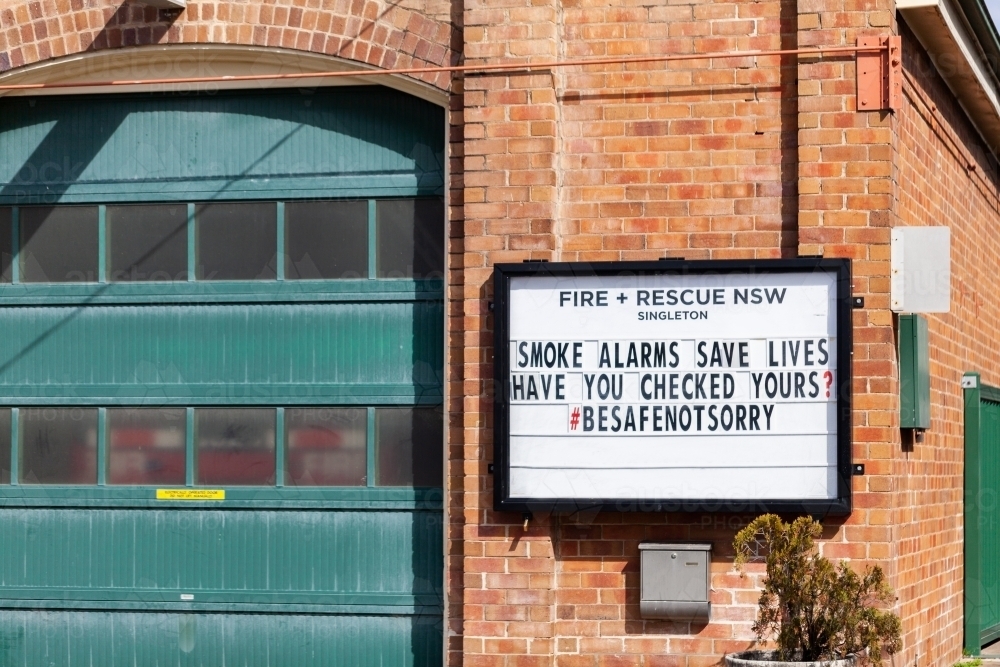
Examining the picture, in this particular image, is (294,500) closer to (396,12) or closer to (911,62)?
(396,12)

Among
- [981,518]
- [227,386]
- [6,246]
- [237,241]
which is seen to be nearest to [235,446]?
[227,386]

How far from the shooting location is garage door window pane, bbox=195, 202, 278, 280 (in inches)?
413

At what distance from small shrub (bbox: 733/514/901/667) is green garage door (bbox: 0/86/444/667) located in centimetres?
269

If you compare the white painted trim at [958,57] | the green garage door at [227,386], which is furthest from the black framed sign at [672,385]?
the white painted trim at [958,57]

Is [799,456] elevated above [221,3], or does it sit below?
below

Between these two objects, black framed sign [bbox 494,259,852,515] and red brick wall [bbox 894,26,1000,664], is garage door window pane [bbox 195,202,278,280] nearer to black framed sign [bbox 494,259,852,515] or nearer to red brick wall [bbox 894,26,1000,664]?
black framed sign [bbox 494,259,852,515]

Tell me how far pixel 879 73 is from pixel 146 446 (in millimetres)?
5549

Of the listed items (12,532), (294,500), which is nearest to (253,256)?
(294,500)

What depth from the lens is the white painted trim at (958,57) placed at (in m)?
10.1

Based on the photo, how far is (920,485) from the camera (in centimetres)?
1048

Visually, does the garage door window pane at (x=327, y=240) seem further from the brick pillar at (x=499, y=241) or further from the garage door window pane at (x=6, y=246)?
the garage door window pane at (x=6, y=246)

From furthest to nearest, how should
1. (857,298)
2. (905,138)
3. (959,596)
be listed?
(959,596) < (905,138) < (857,298)

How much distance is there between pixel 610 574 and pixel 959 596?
403 centimetres

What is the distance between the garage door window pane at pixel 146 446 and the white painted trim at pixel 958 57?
5.70m
